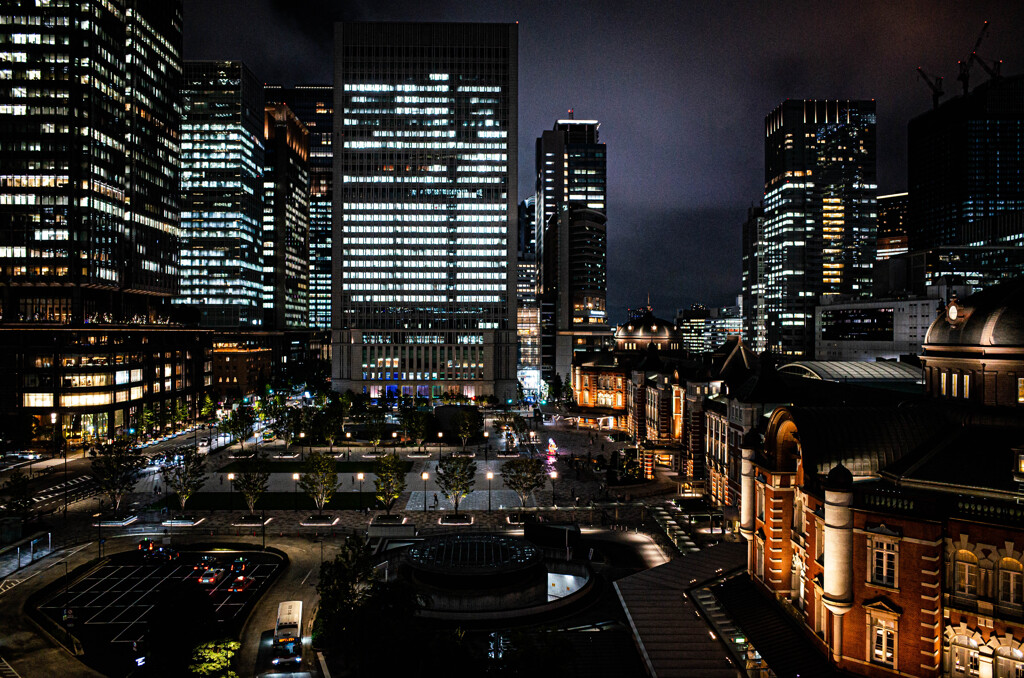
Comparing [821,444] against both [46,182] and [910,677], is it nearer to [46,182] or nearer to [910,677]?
[910,677]

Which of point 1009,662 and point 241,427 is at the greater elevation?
point 1009,662

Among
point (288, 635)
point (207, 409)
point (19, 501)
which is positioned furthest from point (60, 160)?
point (288, 635)

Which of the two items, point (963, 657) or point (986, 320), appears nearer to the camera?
point (963, 657)

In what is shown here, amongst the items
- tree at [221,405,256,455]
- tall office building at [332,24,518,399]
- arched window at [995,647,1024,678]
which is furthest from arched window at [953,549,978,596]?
tall office building at [332,24,518,399]

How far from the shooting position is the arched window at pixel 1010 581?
30.1 m

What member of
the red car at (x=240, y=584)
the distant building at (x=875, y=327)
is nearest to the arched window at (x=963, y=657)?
the red car at (x=240, y=584)

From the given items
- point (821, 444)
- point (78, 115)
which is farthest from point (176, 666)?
point (78, 115)

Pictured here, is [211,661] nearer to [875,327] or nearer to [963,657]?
[963,657]

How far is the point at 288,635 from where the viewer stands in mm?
39594

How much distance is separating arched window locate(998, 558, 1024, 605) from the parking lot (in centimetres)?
4001

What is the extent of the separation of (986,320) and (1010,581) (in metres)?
16.2

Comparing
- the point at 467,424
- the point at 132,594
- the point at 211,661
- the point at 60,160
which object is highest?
the point at 60,160

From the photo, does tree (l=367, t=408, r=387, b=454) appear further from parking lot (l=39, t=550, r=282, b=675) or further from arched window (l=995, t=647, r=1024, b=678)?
arched window (l=995, t=647, r=1024, b=678)

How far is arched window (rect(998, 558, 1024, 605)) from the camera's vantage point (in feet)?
98.8
